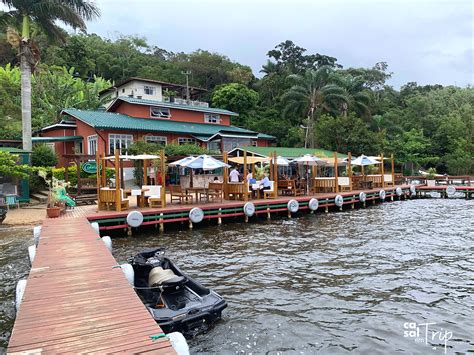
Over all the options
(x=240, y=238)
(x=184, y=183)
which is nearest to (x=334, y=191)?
(x=184, y=183)

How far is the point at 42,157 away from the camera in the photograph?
84.4ft

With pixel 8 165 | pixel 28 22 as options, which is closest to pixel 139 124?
pixel 28 22

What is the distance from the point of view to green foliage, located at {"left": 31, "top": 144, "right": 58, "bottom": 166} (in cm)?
2552

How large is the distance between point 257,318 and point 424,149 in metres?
42.4

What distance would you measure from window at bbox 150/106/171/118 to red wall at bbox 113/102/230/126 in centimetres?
35

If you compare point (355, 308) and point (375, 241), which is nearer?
point (355, 308)

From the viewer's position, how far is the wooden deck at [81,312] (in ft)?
14.0

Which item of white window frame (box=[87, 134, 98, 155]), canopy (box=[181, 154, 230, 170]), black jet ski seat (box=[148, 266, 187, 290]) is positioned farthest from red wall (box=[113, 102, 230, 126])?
black jet ski seat (box=[148, 266, 187, 290])

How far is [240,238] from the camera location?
14234 mm

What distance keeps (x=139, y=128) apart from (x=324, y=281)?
887 inches

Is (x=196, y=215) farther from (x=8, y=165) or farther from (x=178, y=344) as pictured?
(x=178, y=344)

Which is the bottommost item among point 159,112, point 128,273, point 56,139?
point 128,273

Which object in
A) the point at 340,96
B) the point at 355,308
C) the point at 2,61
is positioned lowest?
the point at 355,308

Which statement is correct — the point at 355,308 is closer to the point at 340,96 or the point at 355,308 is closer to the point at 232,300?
the point at 232,300
